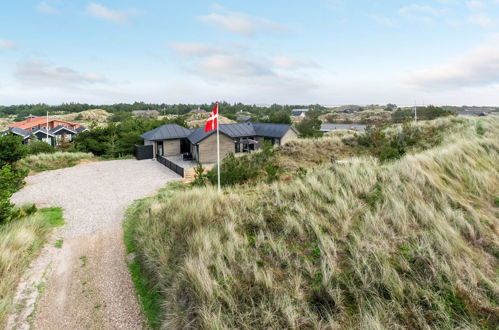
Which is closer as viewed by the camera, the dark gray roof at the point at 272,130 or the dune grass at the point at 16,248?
the dune grass at the point at 16,248

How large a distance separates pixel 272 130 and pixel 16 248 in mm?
31086

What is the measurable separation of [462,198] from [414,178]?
124 centimetres

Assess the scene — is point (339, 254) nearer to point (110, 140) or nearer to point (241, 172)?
point (241, 172)

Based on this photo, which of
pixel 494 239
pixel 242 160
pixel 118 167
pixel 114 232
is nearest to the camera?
pixel 494 239

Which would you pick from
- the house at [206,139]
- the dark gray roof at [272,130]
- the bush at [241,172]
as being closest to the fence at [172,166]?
the house at [206,139]

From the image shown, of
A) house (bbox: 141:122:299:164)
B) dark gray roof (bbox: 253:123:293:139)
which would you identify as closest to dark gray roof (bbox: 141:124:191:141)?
house (bbox: 141:122:299:164)

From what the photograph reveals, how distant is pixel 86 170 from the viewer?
2258cm

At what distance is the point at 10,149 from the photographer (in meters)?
20.5

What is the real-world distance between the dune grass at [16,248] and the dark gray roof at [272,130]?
91.1 feet

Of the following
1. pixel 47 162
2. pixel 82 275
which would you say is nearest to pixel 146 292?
pixel 82 275

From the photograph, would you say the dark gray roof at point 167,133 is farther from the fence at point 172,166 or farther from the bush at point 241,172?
the bush at point 241,172

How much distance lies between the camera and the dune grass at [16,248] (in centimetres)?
550

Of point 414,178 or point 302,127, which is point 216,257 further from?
point 302,127

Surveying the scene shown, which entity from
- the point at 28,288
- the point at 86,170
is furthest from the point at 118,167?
the point at 28,288
